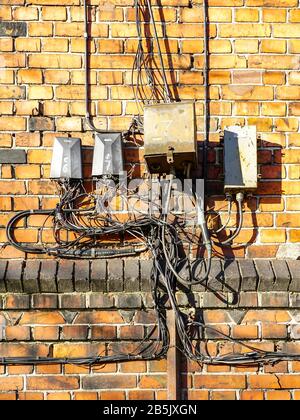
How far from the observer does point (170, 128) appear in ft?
8.39

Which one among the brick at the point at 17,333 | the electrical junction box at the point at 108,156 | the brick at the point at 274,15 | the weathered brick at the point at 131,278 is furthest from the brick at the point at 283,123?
the brick at the point at 17,333

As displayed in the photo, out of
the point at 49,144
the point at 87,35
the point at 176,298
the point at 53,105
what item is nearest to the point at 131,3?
the point at 87,35

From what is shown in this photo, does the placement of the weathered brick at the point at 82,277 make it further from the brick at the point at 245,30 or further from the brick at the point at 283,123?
the brick at the point at 245,30

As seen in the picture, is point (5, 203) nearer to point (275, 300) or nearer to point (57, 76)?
point (57, 76)

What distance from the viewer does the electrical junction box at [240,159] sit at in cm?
273

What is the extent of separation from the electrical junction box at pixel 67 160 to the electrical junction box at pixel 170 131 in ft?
1.35

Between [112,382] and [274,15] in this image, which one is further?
[274,15]

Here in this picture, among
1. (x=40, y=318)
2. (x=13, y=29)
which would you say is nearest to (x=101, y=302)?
(x=40, y=318)

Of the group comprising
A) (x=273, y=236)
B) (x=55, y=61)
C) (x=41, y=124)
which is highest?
(x=55, y=61)

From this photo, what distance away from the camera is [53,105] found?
9.37 feet

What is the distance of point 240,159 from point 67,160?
0.91 meters

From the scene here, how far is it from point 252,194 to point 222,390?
3.43ft

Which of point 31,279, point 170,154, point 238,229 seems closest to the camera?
point 170,154

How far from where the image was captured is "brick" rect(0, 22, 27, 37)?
9.39ft
